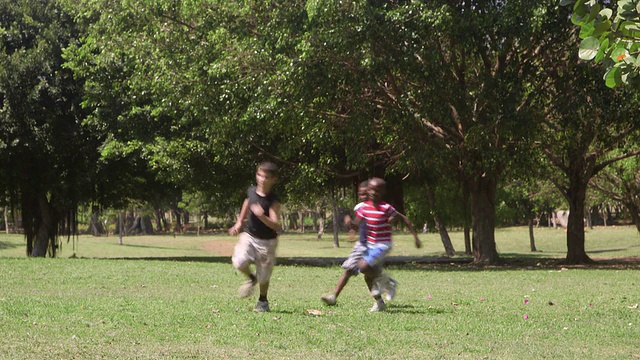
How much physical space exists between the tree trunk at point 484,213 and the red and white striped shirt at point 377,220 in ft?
52.7

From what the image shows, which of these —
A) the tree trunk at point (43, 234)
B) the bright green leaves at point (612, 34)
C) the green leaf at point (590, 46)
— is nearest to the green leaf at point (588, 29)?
the bright green leaves at point (612, 34)

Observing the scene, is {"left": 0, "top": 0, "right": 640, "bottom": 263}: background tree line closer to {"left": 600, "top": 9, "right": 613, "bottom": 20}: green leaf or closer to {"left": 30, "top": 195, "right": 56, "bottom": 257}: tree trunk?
{"left": 30, "top": 195, "right": 56, "bottom": 257}: tree trunk

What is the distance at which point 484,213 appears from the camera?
2623 cm

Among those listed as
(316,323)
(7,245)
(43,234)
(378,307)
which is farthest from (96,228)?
(316,323)

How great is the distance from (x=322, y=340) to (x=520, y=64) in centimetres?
1550

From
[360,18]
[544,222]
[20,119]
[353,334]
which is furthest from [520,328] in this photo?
[544,222]

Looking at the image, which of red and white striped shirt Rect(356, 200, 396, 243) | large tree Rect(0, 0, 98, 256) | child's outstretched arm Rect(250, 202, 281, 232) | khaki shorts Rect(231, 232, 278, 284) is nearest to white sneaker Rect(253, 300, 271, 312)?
khaki shorts Rect(231, 232, 278, 284)

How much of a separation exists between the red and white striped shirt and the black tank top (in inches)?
47.1

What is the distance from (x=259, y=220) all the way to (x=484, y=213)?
17.3 m

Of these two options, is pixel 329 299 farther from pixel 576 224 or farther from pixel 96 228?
pixel 96 228

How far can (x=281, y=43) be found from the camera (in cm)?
2084

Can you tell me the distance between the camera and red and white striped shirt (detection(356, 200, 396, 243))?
10383mm

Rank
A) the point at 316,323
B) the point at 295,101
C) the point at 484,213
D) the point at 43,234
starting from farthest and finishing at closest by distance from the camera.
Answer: the point at 43,234
the point at 484,213
the point at 295,101
the point at 316,323

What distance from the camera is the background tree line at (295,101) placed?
2042 centimetres
